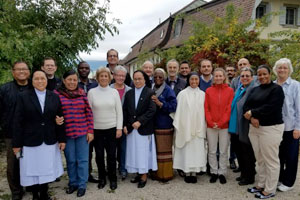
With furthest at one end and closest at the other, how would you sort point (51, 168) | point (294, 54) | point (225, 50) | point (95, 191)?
1. point (225, 50)
2. point (294, 54)
3. point (95, 191)
4. point (51, 168)

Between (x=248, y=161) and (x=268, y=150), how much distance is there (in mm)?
770

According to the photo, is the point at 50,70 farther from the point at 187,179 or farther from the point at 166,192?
the point at 187,179

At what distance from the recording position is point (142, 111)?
4.67 meters

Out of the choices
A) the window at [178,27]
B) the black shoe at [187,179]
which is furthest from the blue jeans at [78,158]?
the window at [178,27]

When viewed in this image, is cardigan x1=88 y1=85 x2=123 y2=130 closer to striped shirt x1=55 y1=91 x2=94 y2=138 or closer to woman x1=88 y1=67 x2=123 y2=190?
woman x1=88 y1=67 x2=123 y2=190

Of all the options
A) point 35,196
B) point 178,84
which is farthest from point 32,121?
point 178,84

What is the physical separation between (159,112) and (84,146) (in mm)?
1473

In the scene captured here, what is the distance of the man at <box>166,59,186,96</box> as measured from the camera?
5.20m

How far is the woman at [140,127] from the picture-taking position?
4.65 metres

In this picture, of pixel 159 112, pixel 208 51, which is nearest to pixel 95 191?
pixel 159 112

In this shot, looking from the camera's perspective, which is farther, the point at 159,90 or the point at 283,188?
the point at 159,90

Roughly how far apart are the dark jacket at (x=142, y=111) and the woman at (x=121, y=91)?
22cm

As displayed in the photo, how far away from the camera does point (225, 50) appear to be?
32.0 feet

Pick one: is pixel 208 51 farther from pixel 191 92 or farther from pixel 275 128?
pixel 275 128
